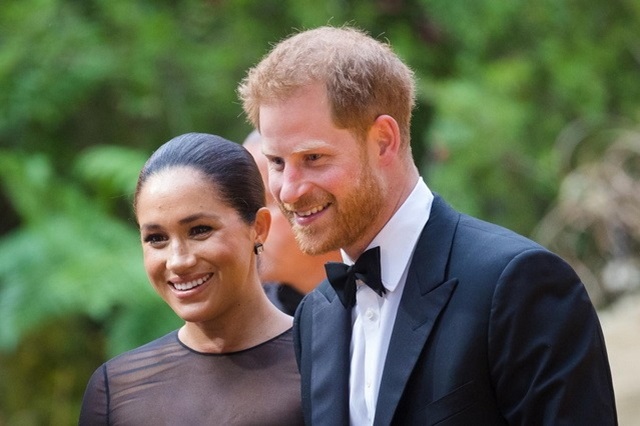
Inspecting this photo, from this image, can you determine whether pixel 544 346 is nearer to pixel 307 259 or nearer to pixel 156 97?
pixel 307 259

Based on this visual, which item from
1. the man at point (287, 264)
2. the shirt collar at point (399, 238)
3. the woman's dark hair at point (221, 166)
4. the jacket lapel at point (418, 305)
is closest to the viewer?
the jacket lapel at point (418, 305)

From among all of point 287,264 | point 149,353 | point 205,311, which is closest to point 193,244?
point 205,311

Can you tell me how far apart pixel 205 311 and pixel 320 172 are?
57cm

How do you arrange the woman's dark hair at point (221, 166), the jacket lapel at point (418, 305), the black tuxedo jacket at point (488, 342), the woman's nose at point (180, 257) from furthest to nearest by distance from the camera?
the woman's dark hair at point (221, 166)
the woman's nose at point (180, 257)
the jacket lapel at point (418, 305)
the black tuxedo jacket at point (488, 342)

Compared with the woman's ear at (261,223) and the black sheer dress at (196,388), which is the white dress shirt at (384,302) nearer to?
the black sheer dress at (196,388)

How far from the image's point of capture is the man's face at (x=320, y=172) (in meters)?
2.37

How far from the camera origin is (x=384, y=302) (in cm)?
247

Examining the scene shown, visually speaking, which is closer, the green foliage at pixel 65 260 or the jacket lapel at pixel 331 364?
the jacket lapel at pixel 331 364

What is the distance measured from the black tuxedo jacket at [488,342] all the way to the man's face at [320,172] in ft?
0.53

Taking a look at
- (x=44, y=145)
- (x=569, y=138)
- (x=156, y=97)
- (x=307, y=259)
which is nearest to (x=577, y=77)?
(x=569, y=138)

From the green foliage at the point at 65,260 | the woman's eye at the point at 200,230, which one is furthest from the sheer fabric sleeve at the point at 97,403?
the green foliage at the point at 65,260

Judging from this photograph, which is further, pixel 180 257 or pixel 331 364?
pixel 180 257

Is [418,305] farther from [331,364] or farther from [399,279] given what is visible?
[331,364]

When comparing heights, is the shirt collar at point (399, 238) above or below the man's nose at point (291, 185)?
below
